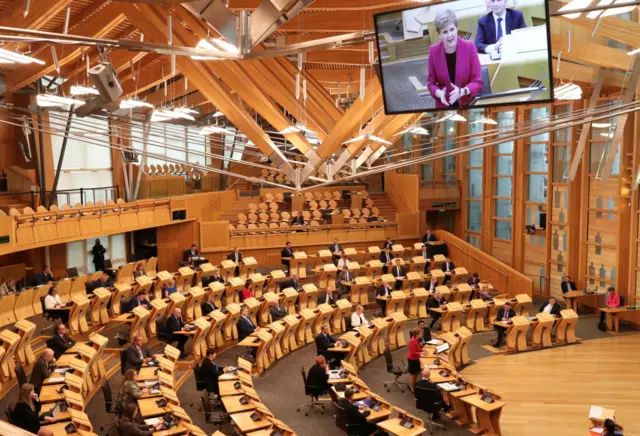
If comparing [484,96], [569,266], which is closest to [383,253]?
[569,266]

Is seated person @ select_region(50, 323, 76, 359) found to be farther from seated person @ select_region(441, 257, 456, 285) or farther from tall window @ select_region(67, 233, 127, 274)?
seated person @ select_region(441, 257, 456, 285)

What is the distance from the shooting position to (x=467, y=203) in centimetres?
2738

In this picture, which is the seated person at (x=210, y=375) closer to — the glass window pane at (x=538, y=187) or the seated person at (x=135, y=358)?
the seated person at (x=135, y=358)

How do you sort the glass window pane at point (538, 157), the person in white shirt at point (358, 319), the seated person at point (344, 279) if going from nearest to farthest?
the person in white shirt at point (358, 319) → the seated person at point (344, 279) → the glass window pane at point (538, 157)

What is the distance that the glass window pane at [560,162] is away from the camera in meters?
22.3

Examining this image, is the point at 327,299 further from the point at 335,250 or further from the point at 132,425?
the point at 132,425

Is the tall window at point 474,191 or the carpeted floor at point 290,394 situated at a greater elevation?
the tall window at point 474,191

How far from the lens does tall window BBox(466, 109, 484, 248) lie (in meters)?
26.6

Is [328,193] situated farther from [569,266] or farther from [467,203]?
[569,266]

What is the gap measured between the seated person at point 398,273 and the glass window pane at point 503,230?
17.2 ft

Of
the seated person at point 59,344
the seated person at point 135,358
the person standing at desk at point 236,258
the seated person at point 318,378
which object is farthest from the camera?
the person standing at desk at point 236,258

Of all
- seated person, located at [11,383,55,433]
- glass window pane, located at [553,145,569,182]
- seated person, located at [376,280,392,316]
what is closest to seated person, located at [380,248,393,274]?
seated person, located at [376,280,392,316]

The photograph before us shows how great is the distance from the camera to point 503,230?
25562mm

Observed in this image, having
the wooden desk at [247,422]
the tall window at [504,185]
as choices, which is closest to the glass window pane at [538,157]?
the tall window at [504,185]
